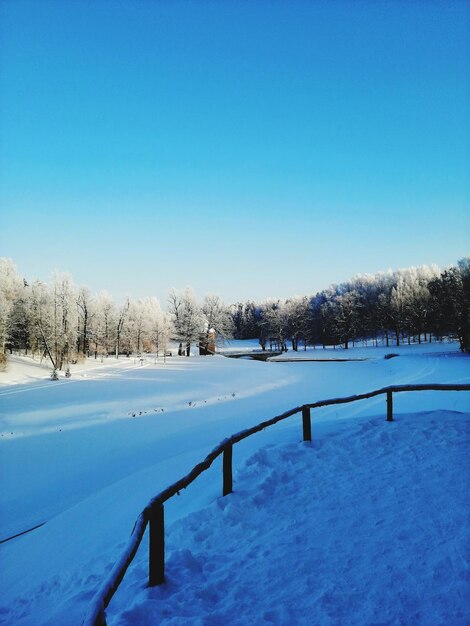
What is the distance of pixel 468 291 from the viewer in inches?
1658

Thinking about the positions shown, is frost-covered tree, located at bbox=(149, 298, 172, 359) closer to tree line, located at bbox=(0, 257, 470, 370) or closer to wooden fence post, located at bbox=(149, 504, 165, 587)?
tree line, located at bbox=(0, 257, 470, 370)

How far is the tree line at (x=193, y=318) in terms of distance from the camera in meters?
48.4

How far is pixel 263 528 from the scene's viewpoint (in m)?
5.01

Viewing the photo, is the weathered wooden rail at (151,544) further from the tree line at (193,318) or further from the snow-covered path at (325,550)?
the tree line at (193,318)

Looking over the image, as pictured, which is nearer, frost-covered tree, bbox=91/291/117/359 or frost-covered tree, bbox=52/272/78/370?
frost-covered tree, bbox=52/272/78/370

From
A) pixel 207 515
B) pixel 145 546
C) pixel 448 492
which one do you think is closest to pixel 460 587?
pixel 448 492

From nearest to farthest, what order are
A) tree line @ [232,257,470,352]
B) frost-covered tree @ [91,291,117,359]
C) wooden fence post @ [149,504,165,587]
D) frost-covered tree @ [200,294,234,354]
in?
wooden fence post @ [149,504,165,587]
tree line @ [232,257,470,352]
frost-covered tree @ [200,294,234,354]
frost-covered tree @ [91,291,117,359]

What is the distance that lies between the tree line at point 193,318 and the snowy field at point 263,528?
35.4m

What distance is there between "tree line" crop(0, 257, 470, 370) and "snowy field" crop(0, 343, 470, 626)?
35.4m

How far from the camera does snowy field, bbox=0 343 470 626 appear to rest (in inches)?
137

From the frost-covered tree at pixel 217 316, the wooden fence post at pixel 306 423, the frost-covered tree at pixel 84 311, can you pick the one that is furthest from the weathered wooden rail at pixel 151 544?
the frost-covered tree at pixel 217 316

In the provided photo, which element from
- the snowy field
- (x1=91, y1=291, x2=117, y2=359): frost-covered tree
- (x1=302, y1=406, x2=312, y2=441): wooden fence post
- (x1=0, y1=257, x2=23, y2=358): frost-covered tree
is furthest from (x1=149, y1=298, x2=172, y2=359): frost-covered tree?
(x1=302, y1=406, x2=312, y2=441): wooden fence post

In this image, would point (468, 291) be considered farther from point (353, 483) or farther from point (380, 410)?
point (353, 483)

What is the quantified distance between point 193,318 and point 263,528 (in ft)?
204
